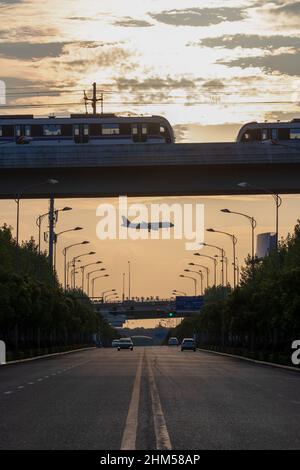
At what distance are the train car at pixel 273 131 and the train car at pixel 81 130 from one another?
263 inches

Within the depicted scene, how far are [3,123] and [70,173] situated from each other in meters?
8.73

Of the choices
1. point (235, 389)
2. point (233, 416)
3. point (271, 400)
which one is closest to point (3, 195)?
point (235, 389)

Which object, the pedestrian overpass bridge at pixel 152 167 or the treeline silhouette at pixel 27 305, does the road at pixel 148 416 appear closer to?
the pedestrian overpass bridge at pixel 152 167

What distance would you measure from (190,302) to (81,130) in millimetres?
109114

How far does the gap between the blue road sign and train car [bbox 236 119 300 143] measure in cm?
10421

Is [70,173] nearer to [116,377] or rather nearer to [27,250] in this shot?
[116,377]

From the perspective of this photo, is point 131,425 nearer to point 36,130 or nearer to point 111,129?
point 36,130

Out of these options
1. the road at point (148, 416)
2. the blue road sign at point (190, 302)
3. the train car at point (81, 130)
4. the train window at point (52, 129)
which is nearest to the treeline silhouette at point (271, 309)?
the train car at point (81, 130)

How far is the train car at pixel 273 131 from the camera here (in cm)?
7819

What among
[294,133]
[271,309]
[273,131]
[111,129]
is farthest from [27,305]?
[294,133]

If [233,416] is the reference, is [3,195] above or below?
above

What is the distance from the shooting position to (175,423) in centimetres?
2038

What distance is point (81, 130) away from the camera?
3046 inches
